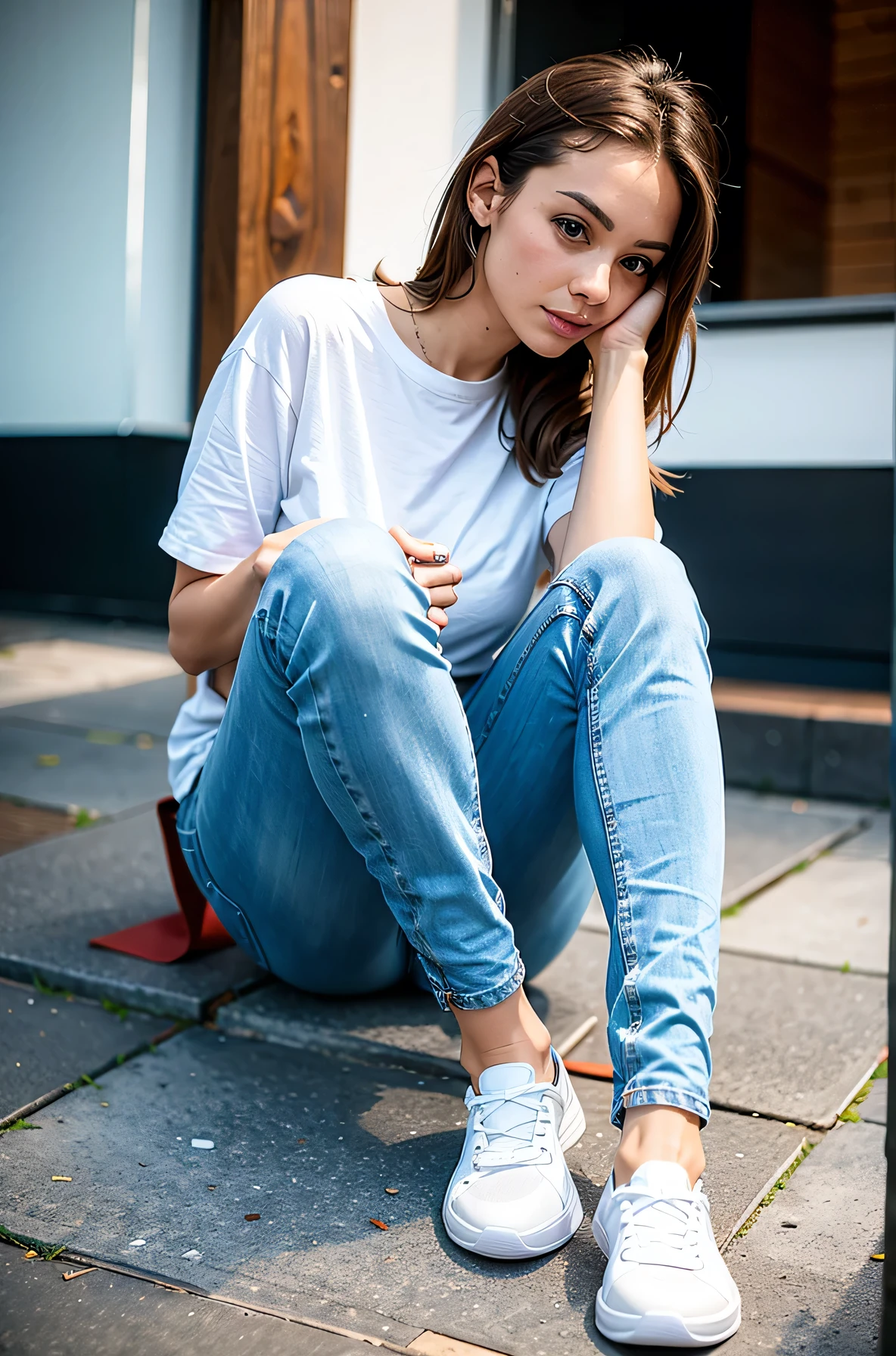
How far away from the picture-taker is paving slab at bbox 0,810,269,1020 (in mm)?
1736

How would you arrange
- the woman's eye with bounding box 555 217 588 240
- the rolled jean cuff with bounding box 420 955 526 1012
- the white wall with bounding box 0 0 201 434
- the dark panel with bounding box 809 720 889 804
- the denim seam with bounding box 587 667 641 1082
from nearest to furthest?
1. the denim seam with bounding box 587 667 641 1082
2. the rolled jean cuff with bounding box 420 955 526 1012
3. the woman's eye with bounding box 555 217 588 240
4. the white wall with bounding box 0 0 201 434
5. the dark panel with bounding box 809 720 889 804

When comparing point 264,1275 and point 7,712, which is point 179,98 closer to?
point 7,712

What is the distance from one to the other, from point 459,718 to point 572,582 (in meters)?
0.21

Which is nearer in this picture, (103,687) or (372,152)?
(372,152)

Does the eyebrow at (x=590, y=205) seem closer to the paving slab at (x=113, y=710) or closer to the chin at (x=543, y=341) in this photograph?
the chin at (x=543, y=341)

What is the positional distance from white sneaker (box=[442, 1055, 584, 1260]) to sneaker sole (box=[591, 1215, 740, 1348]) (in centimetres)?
12

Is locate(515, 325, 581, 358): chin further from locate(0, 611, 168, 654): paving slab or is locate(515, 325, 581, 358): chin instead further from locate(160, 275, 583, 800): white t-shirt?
locate(0, 611, 168, 654): paving slab

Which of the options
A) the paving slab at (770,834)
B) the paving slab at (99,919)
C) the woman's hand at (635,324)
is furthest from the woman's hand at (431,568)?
the paving slab at (770,834)

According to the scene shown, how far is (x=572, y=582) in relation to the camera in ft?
4.33

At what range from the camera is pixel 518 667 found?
53.6 inches

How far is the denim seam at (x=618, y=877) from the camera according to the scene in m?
1.14

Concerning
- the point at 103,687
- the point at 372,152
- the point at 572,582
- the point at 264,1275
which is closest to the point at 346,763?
the point at 572,582

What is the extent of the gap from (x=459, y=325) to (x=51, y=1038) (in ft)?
3.52

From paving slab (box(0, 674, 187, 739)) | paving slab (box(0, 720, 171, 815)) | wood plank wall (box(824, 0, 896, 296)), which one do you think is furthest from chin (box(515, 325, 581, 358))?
wood plank wall (box(824, 0, 896, 296))
